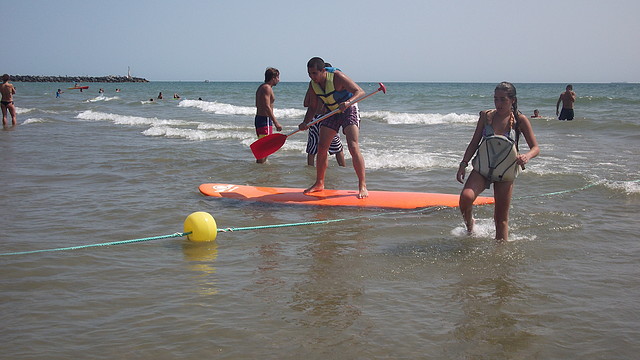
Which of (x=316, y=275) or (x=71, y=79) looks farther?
(x=71, y=79)

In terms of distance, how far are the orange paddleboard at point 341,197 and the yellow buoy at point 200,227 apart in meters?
1.79

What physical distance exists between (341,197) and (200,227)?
2.14 m

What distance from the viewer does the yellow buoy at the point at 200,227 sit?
4816 mm

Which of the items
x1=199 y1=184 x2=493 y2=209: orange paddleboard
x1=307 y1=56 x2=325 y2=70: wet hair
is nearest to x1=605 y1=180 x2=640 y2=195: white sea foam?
x1=199 y1=184 x2=493 y2=209: orange paddleboard

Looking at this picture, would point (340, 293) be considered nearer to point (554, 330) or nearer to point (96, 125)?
point (554, 330)

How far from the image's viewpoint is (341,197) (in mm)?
6559

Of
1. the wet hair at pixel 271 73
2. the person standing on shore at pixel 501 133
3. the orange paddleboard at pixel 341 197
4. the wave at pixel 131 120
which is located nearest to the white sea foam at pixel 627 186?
the orange paddleboard at pixel 341 197

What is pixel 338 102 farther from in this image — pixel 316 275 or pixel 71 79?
pixel 71 79

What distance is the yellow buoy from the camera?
482 centimetres

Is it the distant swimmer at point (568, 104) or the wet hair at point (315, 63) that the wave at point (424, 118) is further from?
the wet hair at point (315, 63)

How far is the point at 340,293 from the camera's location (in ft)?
12.4

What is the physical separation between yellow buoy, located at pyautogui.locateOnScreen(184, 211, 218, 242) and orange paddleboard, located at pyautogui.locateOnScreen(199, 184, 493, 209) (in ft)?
5.86

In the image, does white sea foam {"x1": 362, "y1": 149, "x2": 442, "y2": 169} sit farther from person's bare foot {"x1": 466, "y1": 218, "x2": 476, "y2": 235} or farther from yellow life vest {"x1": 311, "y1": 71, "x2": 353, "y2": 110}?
person's bare foot {"x1": 466, "y1": 218, "x2": 476, "y2": 235}

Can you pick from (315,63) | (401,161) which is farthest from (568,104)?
(315,63)
